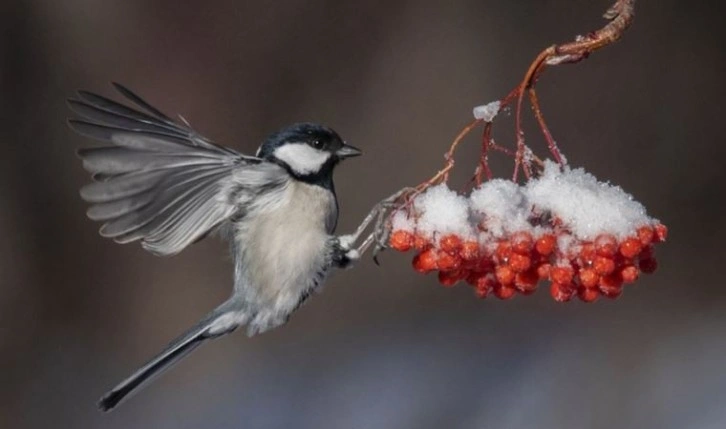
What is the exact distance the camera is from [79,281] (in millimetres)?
3926

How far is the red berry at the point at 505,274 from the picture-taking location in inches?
60.0

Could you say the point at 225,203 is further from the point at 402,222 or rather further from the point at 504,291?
the point at 504,291

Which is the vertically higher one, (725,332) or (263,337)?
(725,332)

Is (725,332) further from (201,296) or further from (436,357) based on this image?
(201,296)

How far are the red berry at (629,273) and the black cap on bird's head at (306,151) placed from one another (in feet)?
1.84

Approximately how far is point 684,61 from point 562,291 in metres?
2.59

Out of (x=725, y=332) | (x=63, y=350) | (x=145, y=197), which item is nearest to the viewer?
(x=145, y=197)

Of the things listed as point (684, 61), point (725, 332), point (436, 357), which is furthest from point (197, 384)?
point (684, 61)

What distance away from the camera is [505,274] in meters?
1.53

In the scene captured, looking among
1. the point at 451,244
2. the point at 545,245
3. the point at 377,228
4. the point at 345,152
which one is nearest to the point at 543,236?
the point at 545,245

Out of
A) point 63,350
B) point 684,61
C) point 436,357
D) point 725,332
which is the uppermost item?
point 684,61

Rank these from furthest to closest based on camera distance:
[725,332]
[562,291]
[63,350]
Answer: [63,350] → [725,332] → [562,291]

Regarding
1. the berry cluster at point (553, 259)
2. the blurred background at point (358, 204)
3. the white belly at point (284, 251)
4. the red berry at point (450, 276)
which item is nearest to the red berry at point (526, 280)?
the berry cluster at point (553, 259)

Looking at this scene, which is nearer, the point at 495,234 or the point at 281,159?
the point at 495,234
